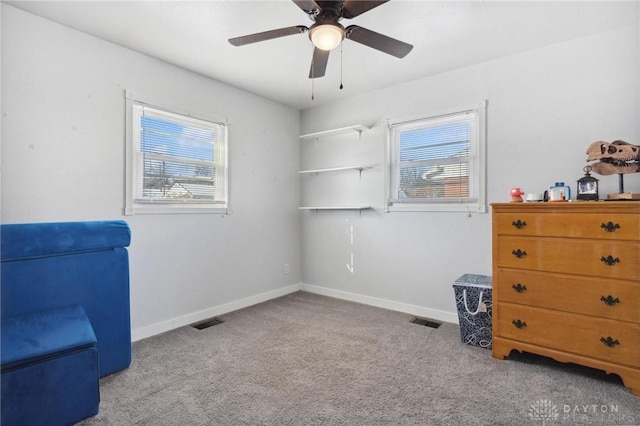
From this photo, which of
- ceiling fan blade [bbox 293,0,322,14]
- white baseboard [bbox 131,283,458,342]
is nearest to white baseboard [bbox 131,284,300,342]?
white baseboard [bbox 131,283,458,342]

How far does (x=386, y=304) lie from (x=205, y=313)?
79.8 inches

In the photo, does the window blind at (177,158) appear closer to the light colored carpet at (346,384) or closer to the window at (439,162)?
the light colored carpet at (346,384)

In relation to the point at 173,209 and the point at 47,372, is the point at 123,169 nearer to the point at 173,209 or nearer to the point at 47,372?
the point at 173,209

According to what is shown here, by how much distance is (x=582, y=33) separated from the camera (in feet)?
8.08

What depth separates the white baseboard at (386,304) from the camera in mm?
3182

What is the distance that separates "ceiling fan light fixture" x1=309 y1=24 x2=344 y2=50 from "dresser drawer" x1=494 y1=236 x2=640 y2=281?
189 cm

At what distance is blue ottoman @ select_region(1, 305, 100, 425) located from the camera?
1471 mm

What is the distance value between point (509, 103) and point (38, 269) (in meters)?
3.90

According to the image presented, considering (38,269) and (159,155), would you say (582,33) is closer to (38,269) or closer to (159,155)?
(159,155)

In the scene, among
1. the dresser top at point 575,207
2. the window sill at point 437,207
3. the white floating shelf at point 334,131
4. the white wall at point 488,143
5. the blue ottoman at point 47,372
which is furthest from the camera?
the white floating shelf at point 334,131

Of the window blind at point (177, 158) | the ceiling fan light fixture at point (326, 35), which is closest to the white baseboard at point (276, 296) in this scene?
the window blind at point (177, 158)

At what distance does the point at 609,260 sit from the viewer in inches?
78.5

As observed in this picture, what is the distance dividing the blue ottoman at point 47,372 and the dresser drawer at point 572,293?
2.78 m

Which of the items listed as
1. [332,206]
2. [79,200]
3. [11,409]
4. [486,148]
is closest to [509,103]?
[486,148]
